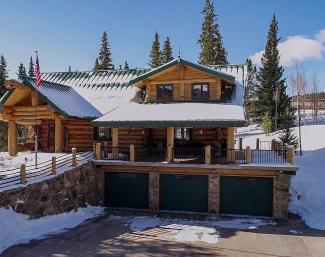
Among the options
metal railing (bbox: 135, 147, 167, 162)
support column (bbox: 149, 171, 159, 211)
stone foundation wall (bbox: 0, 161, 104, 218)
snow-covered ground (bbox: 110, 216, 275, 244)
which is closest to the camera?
stone foundation wall (bbox: 0, 161, 104, 218)

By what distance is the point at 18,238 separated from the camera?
15.0 meters

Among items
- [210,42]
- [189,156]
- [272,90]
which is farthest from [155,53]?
[189,156]

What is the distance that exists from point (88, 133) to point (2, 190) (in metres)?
11.3

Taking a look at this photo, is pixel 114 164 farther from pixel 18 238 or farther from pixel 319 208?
pixel 319 208

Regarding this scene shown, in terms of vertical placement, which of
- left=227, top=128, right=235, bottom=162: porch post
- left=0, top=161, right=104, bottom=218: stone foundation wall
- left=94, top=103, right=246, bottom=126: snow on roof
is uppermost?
left=94, top=103, right=246, bottom=126: snow on roof

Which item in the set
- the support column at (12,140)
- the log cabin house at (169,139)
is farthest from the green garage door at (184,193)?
the support column at (12,140)

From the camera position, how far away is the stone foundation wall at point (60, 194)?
15875 mm

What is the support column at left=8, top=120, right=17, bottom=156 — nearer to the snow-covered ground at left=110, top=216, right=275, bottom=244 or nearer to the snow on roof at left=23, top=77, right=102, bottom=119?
the snow on roof at left=23, top=77, right=102, bottom=119

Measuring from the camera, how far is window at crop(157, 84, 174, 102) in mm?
24078

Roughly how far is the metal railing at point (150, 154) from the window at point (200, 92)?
4.27 m

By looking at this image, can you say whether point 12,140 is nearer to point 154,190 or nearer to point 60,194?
point 60,194

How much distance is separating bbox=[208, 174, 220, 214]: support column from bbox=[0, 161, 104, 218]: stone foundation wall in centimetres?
707

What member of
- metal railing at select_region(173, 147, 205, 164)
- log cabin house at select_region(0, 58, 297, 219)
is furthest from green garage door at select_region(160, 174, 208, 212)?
metal railing at select_region(173, 147, 205, 164)

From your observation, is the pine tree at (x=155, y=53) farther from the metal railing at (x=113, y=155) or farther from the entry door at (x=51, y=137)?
the metal railing at (x=113, y=155)
